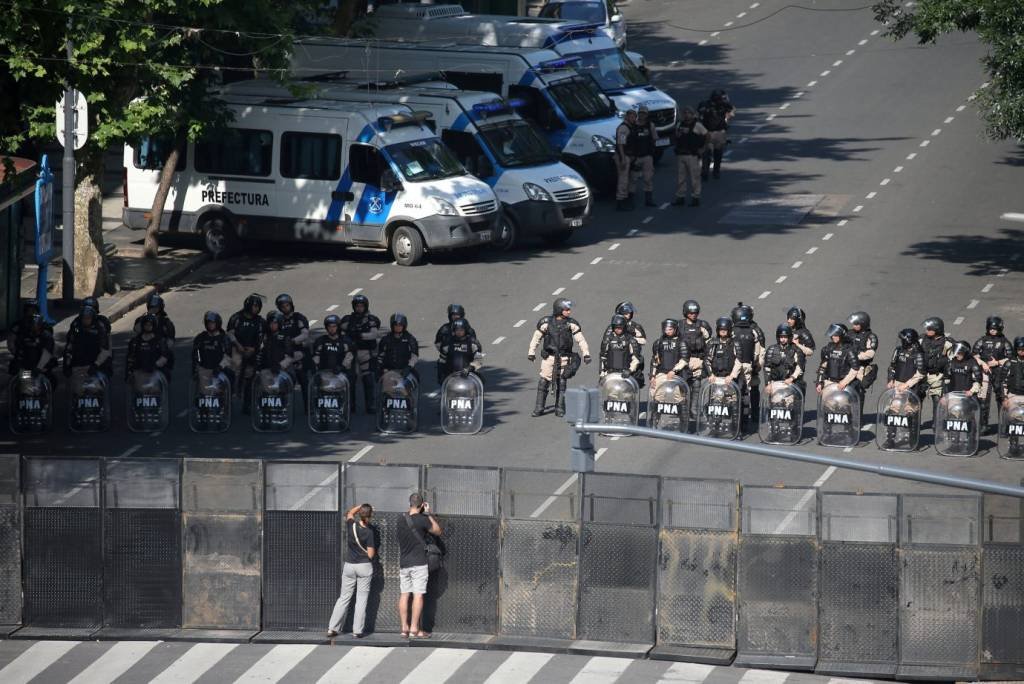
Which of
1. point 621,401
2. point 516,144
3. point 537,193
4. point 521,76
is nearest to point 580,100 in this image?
point 521,76

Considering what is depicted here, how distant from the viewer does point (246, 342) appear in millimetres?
24094

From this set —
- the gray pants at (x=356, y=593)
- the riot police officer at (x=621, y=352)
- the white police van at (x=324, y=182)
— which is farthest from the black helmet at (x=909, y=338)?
the white police van at (x=324, y=182)

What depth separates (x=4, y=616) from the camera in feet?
58.9

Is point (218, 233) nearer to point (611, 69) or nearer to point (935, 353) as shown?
point (611, 69)

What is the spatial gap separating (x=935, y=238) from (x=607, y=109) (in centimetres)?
717

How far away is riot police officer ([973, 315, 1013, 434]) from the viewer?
885 inches

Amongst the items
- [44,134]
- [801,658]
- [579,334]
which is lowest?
[801,658]

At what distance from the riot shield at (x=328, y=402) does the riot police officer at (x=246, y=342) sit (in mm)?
1313

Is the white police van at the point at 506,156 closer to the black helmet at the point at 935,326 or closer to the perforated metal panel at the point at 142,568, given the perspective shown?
the black helmet at the point at 935,326

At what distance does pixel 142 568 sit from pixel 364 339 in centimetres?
Answer: 666

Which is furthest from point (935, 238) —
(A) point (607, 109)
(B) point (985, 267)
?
(A) point (607, 109)

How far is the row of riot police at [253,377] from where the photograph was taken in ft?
75.6

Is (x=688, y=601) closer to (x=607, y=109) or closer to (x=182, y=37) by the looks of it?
(x=182, y=37)

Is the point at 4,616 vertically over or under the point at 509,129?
under
